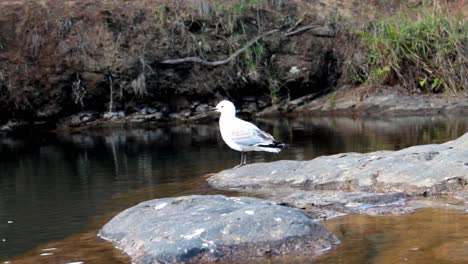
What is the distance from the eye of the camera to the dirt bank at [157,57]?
733 inches

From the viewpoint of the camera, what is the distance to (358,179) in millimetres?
8508

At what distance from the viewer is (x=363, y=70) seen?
19.3 meters

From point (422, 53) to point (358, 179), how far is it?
10477 mm

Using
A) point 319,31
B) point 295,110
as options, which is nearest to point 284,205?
point 295,110

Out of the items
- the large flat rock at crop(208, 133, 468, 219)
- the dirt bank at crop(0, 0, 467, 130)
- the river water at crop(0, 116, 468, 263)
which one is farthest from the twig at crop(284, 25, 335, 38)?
the large flat rock at crop(208, 133, 468, 219)

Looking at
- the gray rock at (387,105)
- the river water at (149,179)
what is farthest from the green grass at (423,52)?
the river water at (149,179)

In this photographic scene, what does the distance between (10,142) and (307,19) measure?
7954mm

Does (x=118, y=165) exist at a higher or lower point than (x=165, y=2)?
lower

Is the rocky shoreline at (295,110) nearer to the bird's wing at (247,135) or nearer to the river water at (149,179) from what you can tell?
the river water at (149,179)

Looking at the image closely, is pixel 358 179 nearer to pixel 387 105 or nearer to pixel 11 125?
pixel 387 105

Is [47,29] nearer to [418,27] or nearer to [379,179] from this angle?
[418,27]

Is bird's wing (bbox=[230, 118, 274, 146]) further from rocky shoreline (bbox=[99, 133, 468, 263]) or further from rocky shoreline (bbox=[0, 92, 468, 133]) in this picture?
rocky shoreline (bbox=[0, 92, 468, 133])

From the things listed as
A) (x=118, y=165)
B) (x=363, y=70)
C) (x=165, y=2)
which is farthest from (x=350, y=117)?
(x=118, y=165)

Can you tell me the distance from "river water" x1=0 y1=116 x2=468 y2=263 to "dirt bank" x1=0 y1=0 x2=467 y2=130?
3.52 feet
